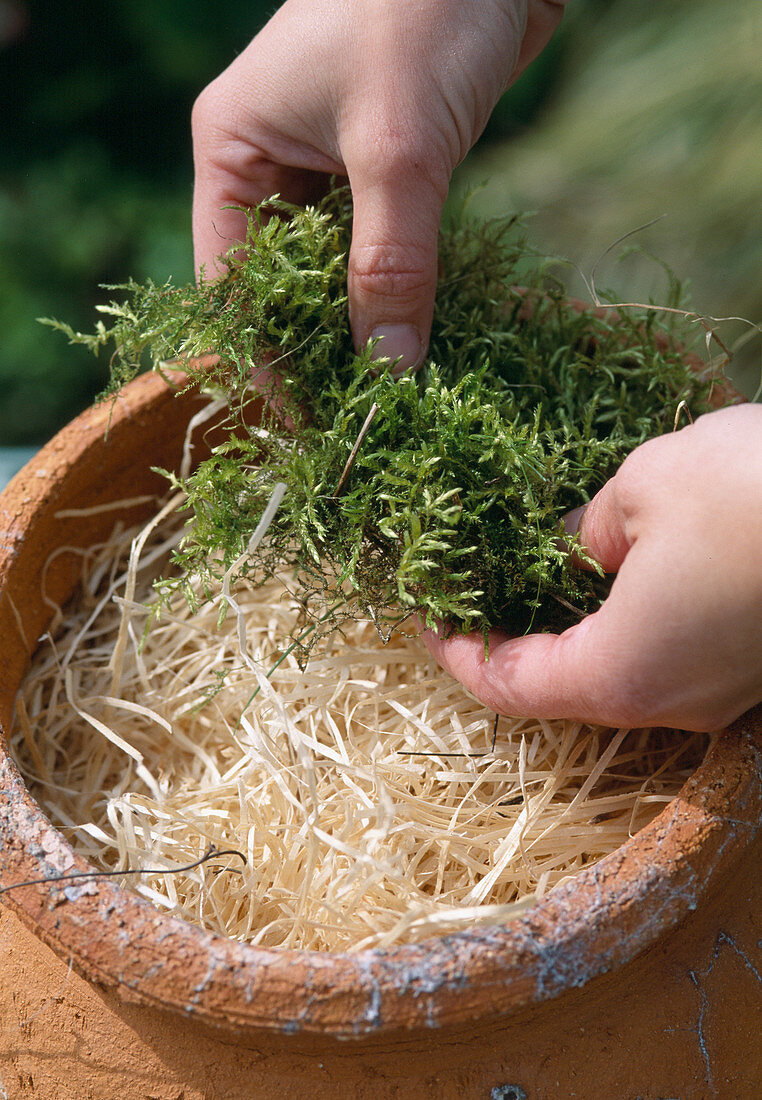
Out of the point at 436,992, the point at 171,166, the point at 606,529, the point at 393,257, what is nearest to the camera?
the point at 436,992

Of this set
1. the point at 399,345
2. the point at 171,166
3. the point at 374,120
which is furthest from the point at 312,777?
the point at 171,166

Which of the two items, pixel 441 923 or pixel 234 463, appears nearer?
pixel 441 923

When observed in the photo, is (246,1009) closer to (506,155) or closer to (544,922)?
(544,922)

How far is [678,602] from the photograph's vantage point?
2.04ft

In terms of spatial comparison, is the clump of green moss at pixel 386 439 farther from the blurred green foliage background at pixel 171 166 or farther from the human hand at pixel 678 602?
the blurred green foliage background at pixel 171 166

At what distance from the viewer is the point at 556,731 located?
842 millimetres

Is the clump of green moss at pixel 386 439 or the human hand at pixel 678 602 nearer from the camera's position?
the human hand at pixel 678 602

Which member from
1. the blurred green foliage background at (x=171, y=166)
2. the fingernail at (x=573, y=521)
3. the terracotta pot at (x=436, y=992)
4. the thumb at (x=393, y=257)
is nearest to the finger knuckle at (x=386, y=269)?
the thumb at (x=393, y=257)

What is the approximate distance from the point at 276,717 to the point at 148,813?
15cm

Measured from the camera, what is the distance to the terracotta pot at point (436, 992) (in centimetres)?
59

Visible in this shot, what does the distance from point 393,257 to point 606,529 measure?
339mm

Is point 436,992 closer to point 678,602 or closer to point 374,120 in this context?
point 678,602

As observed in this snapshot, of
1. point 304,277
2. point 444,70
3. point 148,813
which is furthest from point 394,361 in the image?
point 148,813

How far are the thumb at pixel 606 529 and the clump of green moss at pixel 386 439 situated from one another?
23mm
